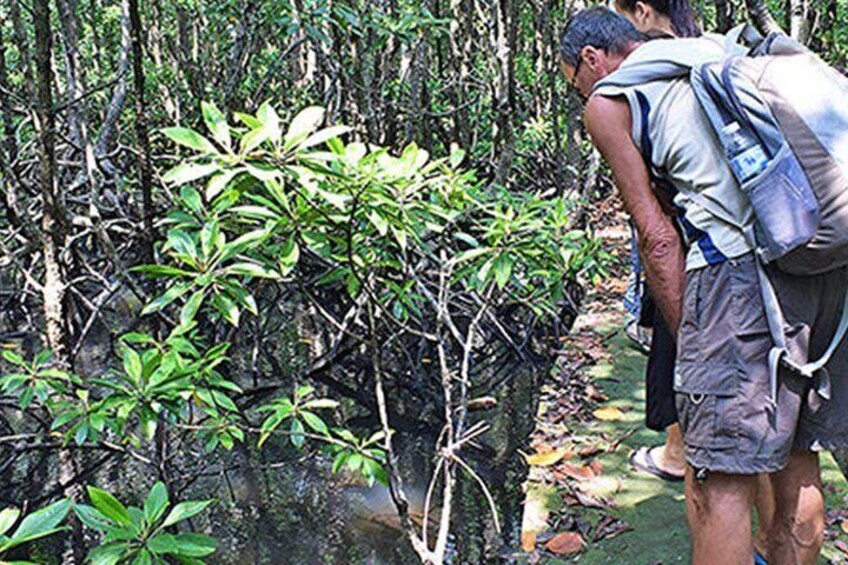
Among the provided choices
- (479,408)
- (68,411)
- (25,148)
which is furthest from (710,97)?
(25,148)

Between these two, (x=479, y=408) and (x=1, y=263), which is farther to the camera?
(x=479, y=408)

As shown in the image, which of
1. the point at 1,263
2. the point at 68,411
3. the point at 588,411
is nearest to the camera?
the point at 68,411

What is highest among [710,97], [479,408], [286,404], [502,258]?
[710,97]

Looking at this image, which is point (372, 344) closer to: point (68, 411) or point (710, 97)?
point (68, 411)

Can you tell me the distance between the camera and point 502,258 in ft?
7.59

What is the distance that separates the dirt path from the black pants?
444 millimetres

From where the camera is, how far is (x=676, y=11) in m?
2.00

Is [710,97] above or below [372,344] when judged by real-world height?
above

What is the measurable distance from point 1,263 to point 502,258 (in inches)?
111

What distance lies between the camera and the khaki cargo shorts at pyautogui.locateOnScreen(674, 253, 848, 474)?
1.44 meters

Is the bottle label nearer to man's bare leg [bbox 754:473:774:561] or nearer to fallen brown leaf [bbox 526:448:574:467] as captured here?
man's bare leg [bbox 754:473:774:561]

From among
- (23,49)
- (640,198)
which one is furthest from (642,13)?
(23,49)

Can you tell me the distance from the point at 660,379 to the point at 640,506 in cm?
64

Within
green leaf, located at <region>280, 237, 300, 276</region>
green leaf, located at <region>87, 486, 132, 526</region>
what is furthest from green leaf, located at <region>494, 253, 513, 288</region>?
green leaf, located at <region>87, 486, 132, 526</region>
